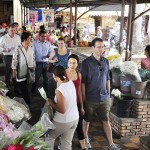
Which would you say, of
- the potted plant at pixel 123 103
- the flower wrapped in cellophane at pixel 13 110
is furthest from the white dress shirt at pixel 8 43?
the flower wrapped in cellophane at pixel 13 110

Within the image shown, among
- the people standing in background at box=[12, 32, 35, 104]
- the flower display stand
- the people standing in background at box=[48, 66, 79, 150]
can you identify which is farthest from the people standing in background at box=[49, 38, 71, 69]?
the people standing in background at box=[48, 66, 79, 150]

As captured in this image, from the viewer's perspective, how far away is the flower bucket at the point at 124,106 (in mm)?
→ 5129

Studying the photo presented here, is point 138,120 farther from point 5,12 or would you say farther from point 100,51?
point 5,12

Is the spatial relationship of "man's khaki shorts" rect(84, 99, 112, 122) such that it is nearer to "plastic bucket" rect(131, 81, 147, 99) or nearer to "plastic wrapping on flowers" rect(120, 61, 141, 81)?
"plastic bucket" rect(131, 81, 147, 99)

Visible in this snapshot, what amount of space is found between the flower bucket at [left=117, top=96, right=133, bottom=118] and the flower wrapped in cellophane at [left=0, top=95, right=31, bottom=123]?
2.11 m

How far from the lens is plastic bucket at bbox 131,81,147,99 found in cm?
532

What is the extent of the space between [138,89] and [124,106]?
0.45 metres

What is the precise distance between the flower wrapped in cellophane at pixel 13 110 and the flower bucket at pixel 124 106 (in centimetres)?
211

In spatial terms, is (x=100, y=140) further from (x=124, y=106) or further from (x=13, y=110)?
(x=13, y=110)

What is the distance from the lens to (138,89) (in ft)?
17.5

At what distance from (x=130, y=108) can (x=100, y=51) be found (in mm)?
1659

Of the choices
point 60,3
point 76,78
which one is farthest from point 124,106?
point 60,3

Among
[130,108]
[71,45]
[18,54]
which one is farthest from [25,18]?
[130,108]

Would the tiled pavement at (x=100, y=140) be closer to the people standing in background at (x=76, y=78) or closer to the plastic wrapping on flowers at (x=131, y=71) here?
the people standing in background at (x=76, y=78)
